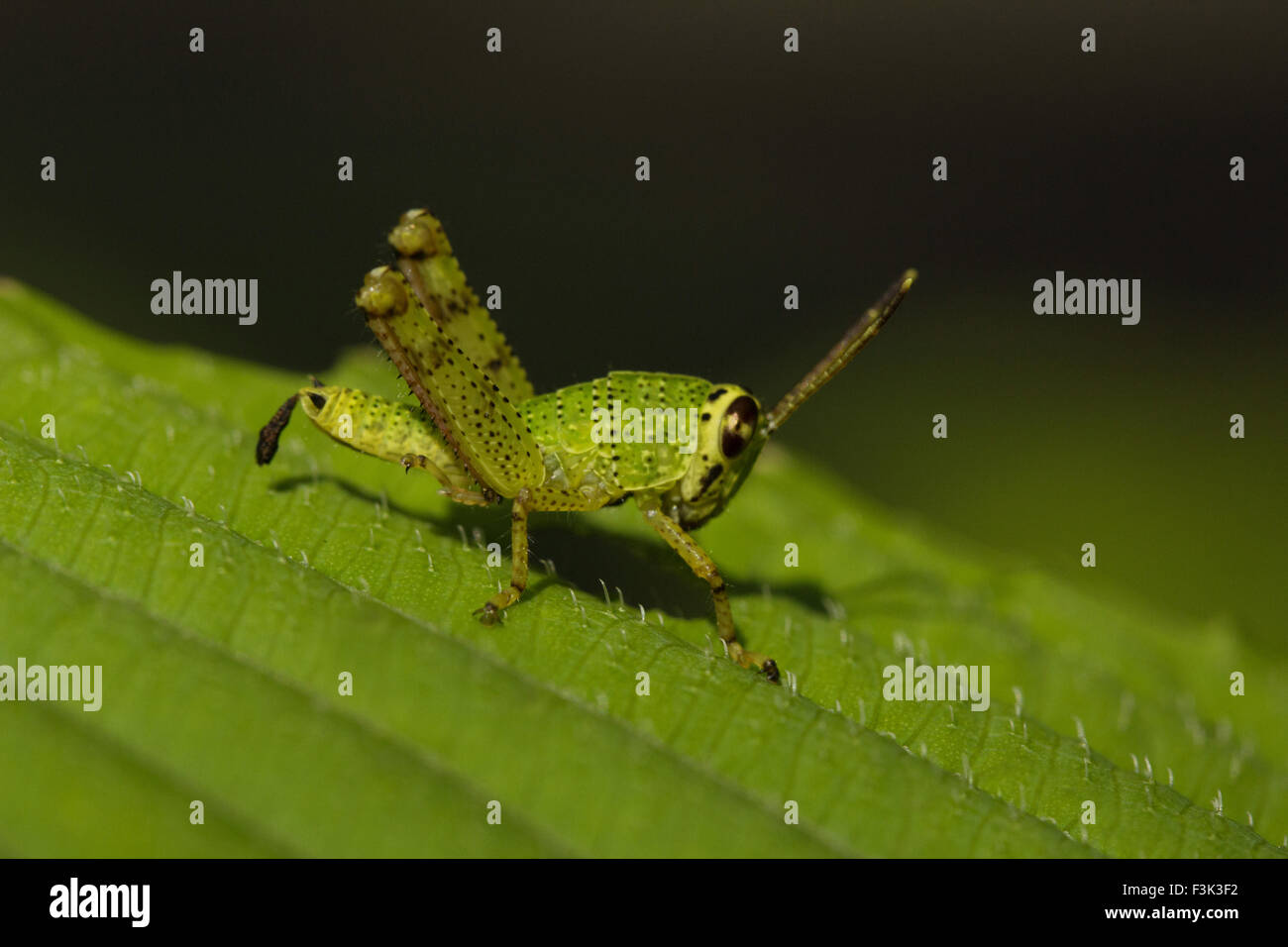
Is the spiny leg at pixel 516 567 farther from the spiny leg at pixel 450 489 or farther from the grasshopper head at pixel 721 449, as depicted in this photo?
the grasshopper head at pixel 721 449

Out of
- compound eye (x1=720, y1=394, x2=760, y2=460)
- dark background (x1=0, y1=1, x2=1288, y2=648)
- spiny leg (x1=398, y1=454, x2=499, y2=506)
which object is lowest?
spiny leg (x1=398, y1=454, x2=499, y2=506)

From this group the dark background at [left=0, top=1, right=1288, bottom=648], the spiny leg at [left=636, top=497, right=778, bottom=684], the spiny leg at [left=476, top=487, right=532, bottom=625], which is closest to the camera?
the spiny leg at [left=476, top=487, right=532, bottom=625]

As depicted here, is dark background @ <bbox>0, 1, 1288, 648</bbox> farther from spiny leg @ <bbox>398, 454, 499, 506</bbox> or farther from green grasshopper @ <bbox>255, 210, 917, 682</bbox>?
spiny leg @ <bbox>398, 454, 499, 506</bbox>

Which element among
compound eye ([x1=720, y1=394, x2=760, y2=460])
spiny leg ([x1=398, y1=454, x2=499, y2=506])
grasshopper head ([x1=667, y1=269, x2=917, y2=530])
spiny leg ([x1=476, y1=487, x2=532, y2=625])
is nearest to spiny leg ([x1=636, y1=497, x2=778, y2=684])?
grasshopper head ([x1=667, y1=269, x2=917, y2=530])

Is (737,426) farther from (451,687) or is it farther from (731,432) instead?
(451,687)

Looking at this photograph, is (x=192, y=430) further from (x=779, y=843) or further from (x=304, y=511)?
(x=779, y=843)

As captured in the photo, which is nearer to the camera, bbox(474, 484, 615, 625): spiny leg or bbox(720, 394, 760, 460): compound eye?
bbox(474, 484, 615, 625): spiny leg

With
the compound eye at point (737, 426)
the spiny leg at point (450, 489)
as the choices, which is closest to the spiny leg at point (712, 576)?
the compound eye at point (737, 426)

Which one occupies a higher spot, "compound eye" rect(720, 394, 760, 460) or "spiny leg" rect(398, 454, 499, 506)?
"compound eye" rect(720, 394, 760, 460)
